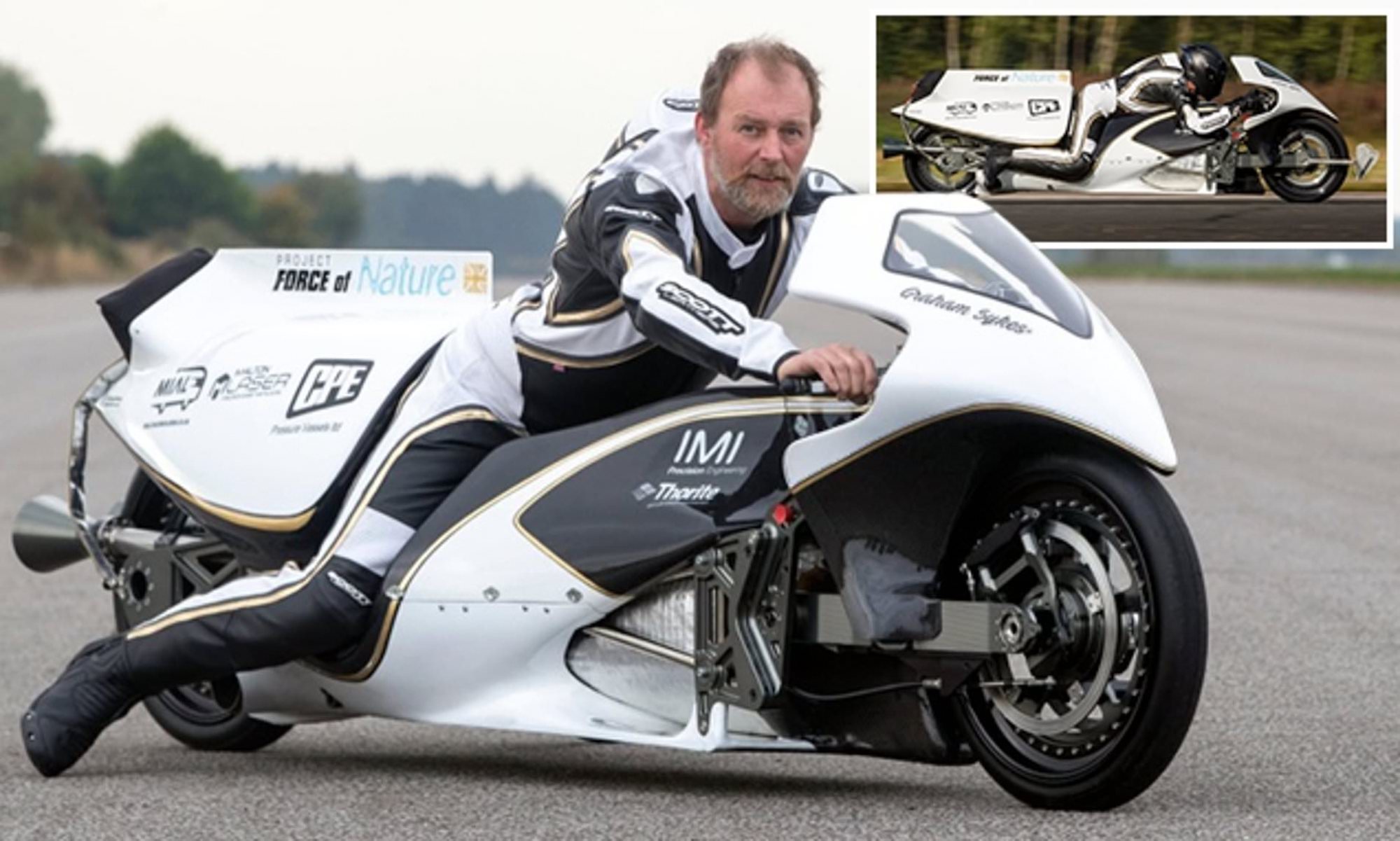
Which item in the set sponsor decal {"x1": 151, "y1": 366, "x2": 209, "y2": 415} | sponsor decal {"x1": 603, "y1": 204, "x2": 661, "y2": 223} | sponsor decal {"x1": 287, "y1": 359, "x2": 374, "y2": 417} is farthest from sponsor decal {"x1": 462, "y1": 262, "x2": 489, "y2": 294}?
sponsor decal {"x1": 603, "y1": 204, "x2": 661, "y2": 223}

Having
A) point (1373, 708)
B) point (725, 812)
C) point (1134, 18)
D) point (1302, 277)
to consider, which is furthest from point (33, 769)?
point (1302, 277)

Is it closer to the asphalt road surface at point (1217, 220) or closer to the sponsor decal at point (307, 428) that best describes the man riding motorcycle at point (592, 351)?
the sponsor decal at point (307, 428)

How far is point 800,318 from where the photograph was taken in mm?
41156

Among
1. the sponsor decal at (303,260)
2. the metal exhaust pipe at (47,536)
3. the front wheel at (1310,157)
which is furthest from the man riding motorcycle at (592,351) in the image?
the front wheel at (1310,157)

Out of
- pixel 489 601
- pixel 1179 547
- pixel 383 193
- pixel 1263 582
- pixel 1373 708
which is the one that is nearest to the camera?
pixel 1179 547

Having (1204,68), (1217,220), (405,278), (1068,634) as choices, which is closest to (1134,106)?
(1204,68)

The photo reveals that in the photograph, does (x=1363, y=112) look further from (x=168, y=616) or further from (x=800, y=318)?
(x=800, y=318)

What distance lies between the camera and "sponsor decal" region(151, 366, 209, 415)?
7.50 meters

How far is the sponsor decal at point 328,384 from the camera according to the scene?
7.05 meters

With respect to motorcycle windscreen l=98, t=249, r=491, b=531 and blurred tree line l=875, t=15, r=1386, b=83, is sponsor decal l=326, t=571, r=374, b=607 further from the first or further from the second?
blurred tree line l=875, t=15, r=1386, b=83

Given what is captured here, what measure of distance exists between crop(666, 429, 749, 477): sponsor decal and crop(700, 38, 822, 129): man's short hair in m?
0.69

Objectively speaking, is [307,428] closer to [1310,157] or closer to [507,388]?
[507,388]

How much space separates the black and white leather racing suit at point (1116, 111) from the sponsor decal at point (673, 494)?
318cm

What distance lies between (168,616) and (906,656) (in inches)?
81.3
